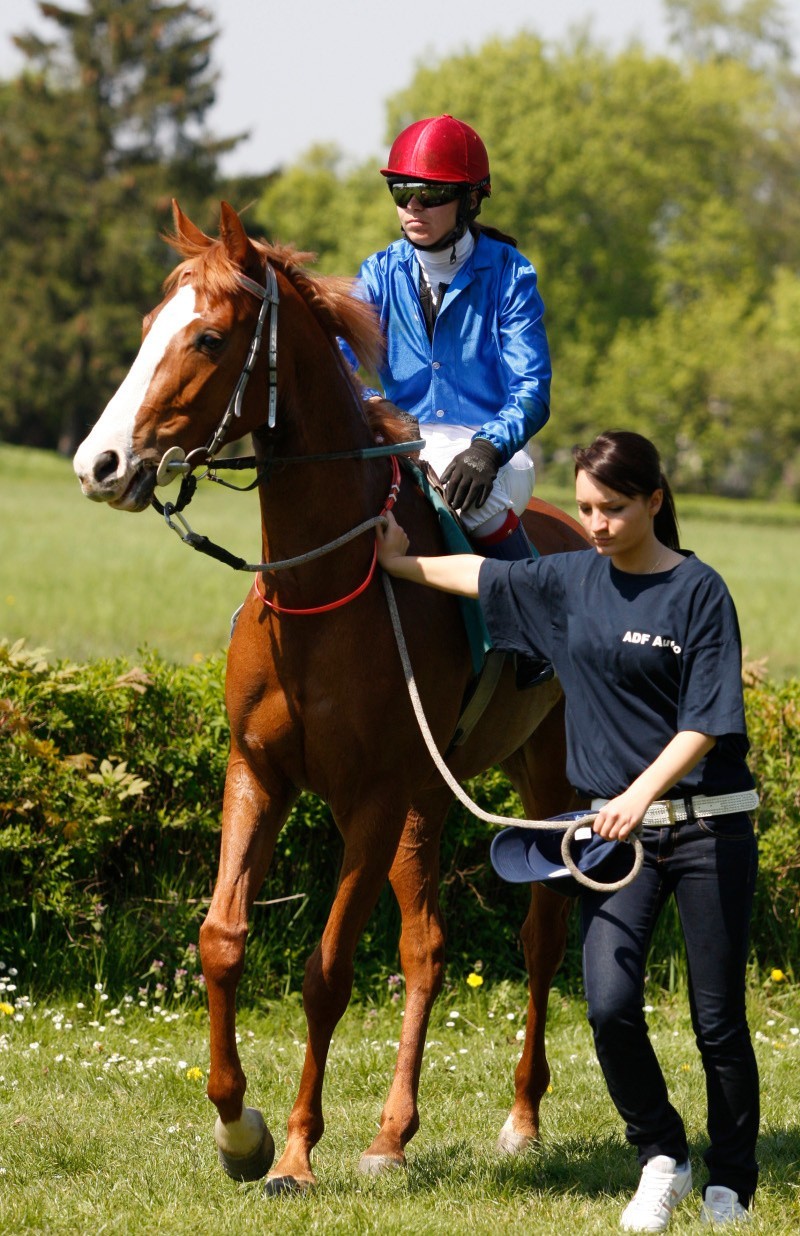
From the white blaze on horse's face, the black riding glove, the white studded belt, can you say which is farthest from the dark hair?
the white blaze on horse's face

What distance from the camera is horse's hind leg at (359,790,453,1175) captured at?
4434 mm

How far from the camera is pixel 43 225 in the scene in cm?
5603

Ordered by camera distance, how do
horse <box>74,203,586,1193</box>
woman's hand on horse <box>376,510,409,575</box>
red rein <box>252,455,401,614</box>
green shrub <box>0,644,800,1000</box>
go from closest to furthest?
horse <box>74,203,586,1193</box> → red rein <box>252,455,401,614</box> → woman's hand on horse <box>376,510,409,575</box> → green shrub <box>0,644,800,1000</box>

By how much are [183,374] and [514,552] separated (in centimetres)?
154

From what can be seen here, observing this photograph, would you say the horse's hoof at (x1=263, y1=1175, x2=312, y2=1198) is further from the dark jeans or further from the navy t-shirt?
the navy t-shirt

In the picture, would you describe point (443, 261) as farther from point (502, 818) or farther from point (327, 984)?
point (327, 984)

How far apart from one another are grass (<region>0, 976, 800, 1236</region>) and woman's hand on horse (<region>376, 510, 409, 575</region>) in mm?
1781

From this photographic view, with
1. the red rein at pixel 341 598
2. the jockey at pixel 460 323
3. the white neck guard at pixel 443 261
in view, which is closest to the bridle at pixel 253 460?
the red rein at pixel 341 598

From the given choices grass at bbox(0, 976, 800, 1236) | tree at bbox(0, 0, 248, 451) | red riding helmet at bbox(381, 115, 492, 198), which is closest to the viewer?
grass at bbox(0, 976, 800, 1236)

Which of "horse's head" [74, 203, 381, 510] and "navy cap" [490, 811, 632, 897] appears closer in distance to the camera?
"horse's head" [74, 203, 381, 510]

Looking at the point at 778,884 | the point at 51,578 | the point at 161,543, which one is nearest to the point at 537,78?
the point at 161,543

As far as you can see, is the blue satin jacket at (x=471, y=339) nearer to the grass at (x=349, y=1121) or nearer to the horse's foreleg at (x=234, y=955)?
the horse's foreleg at (x=234, y=955)

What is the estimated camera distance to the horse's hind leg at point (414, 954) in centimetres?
443

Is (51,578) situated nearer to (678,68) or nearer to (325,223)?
(678,68)
